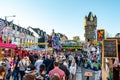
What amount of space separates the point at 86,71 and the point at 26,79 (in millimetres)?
10640

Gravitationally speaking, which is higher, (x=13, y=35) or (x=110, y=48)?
(x=13, y=35)

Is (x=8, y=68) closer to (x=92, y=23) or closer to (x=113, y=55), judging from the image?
(x=113, y=55)

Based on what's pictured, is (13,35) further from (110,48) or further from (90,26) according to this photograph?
(90,26)

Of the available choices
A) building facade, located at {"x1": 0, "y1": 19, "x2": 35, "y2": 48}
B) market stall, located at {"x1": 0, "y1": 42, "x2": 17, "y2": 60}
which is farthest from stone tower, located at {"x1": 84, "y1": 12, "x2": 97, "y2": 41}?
market stall, located at {"x1": 0, "y1": 42, "x2": 17, "y2": 60}

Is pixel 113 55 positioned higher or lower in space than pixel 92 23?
lower

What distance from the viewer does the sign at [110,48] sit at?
14.1 m

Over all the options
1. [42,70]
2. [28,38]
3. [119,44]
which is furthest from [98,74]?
[28,38]

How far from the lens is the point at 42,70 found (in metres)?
8.46

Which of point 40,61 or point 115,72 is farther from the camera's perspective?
point 40,61

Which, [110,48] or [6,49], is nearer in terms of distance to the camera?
[110,48]

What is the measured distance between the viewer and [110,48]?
14.2 m

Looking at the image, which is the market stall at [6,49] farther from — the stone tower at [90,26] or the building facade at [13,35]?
the stone tower at [90,26]

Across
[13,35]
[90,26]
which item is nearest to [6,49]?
[13,35]

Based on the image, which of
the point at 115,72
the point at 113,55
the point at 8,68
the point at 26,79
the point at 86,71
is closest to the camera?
the point at 26,79
